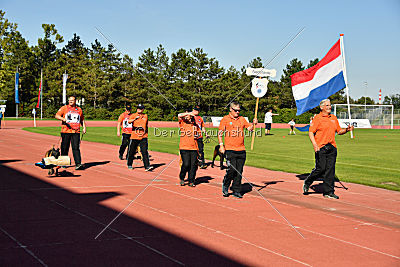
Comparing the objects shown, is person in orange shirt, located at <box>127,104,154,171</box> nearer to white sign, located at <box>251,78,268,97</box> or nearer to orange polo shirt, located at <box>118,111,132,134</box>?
orange polo shirt, located at <box>118,111,132,134</box>

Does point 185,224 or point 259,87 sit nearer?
point 185,224

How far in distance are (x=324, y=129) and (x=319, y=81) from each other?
717 cm

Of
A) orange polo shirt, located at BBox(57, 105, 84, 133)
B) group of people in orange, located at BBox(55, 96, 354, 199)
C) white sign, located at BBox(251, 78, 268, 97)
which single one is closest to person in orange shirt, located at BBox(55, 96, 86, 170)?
orange polo shirt, located at BBox(57, 105, 84, 133)

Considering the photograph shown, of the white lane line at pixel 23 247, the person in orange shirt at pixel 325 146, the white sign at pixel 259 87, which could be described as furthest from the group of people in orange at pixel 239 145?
the white sign at pixel 259 87

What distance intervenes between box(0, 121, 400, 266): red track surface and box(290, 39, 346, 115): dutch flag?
217 inches

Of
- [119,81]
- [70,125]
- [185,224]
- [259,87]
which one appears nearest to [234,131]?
[185,224]

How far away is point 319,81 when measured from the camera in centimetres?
1614

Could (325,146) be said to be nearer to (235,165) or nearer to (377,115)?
(235,165)

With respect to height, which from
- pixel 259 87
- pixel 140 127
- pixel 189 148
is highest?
pixel 259 87

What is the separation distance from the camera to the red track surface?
203 inches

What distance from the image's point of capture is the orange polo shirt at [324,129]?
9453 millimetres

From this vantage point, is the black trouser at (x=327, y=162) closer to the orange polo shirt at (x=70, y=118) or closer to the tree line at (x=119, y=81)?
the orange polo shirt at (x=70, y=118)

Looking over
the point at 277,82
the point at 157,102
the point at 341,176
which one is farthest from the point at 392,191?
the point at 277,82

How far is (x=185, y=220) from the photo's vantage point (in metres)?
6.93
